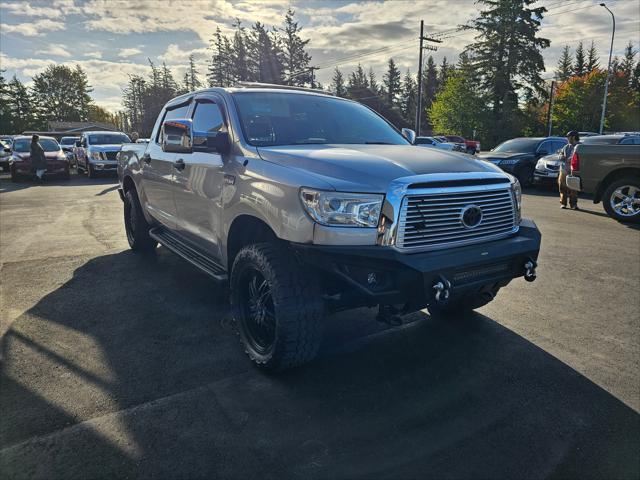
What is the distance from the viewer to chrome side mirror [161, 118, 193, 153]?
3559 millimetres

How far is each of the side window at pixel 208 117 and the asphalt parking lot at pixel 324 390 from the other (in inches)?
68.0

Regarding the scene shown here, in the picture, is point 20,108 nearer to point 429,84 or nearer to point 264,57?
point 264,57

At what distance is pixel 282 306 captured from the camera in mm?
2781

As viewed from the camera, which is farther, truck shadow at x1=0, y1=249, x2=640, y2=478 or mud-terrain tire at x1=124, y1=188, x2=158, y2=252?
mud-terrain tire at x1=124, y1=188, x2=158, y2=252

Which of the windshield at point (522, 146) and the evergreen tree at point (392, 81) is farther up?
the evergreen tree at point (392, 81)

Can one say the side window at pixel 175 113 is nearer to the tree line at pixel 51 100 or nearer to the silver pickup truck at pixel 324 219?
the silver pickup truck at pixel 324 219

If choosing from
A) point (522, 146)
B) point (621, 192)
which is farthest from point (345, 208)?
point (522, 146)

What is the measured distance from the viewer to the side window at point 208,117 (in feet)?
12.7

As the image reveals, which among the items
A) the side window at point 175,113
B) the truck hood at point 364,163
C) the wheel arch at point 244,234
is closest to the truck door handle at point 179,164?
the side window at point 175,113

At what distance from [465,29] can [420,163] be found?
143 feet

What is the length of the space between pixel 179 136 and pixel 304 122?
1.05 m

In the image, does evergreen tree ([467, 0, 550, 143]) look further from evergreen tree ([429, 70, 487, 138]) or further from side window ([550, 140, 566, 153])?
side window ([550, 140, 566, 153])

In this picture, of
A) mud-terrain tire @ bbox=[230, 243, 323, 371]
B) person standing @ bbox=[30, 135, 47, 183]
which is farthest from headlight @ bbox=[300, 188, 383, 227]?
person standing @ bbox=[30, 135, 47, 183]

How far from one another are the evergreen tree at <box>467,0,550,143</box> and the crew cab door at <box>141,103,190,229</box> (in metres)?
44.2
